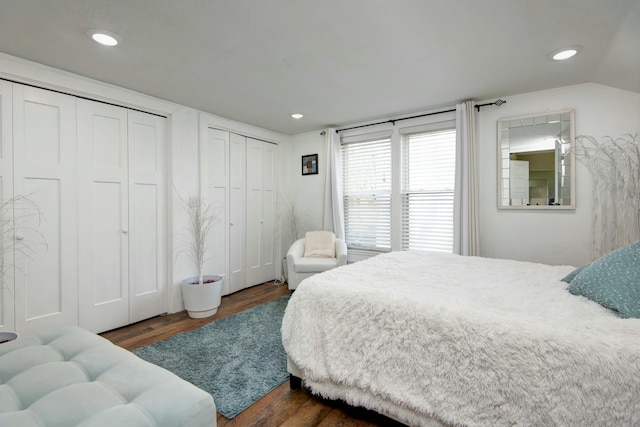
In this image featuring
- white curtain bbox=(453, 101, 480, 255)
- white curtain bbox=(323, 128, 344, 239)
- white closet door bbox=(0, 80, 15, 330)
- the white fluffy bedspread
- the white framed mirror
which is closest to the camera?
the white fluffy bedspread

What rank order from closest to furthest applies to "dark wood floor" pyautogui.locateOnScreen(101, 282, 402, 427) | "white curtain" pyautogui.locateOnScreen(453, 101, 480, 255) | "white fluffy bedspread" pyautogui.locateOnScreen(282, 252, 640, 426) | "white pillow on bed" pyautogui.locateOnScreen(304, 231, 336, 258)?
"white fluffy bedspread" pyautogui.locateOnScreen(282, 252, 640, 426)
"dark wood floor" pyautogui.locateOnScreen(101, 282, 402, 427)
"white curtain" pyautogui.locateOnScreen(453, 101, 480, 255)
"white pillow on bed" pyautogui.locateOnScreen(304, 231, 336, 258)

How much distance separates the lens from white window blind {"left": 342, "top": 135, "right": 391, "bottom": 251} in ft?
13.6

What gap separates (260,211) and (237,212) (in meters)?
0.44

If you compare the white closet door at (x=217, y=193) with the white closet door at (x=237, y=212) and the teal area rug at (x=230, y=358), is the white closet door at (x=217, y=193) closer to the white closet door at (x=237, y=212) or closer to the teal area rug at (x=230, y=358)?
the white closet door at (x=237, y=212)

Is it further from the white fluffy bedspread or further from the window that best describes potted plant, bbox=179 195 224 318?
the window

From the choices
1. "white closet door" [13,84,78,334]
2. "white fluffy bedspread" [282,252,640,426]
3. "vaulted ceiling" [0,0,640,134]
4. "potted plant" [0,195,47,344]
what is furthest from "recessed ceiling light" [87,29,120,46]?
"white fluffy bedspread" [282,252,640,426]

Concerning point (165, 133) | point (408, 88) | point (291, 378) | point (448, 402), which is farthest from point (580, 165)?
point (165, 133)

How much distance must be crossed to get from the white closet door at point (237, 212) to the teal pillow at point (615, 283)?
3.59 metres

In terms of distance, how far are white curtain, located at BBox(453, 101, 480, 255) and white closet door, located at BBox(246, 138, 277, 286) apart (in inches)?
105

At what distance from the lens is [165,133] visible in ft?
11.3

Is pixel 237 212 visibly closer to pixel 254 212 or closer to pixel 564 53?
pixel 254 212

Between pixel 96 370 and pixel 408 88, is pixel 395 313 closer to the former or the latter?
pixel 96 370

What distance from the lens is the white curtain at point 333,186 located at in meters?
4.39

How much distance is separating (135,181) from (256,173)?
5.55 feet
